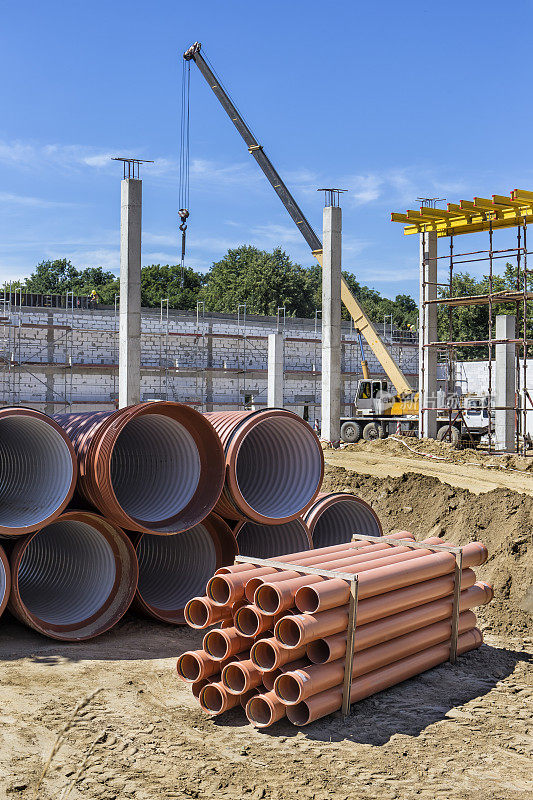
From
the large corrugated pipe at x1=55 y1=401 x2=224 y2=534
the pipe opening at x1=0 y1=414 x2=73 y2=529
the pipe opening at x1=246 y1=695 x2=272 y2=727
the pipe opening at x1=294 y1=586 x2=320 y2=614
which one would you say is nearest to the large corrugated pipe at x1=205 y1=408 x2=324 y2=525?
the large corrugated pipe at x1=55 y1=401 x2=224 y2=534

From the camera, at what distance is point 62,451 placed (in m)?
7.91

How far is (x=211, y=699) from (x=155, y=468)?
11.9 feet

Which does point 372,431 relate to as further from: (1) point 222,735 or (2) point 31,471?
(1) point 222,735

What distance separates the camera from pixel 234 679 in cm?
603

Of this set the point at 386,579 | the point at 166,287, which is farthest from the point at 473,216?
the point at 166,287

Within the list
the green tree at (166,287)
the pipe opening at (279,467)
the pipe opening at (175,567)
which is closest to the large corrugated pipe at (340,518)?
the pipe opening at (279,467)

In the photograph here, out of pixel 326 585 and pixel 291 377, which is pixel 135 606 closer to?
pixel 326 585

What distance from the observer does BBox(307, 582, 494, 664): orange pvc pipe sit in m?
5.97

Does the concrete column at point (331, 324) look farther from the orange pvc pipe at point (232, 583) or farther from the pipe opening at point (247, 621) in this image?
the pipe opening at point (247, 621)

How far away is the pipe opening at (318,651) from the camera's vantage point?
595 centimetres

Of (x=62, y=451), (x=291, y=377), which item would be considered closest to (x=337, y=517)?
(x=62, y=451)

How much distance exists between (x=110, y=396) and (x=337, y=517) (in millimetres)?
20848

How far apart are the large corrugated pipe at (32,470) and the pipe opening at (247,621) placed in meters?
2.35

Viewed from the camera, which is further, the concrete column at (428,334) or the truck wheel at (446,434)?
the truck wheel at (446,434)
